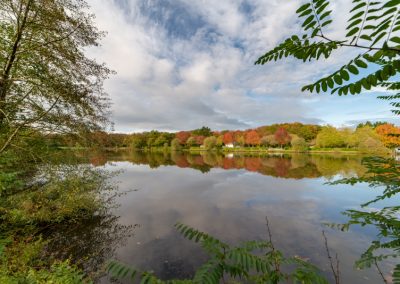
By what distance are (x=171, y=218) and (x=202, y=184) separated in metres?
9.26

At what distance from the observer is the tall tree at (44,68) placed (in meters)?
6.29

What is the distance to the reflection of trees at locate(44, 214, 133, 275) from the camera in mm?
7418

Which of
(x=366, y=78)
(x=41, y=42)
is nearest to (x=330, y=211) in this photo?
(x=366, y=78)

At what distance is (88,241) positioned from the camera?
8.67 m

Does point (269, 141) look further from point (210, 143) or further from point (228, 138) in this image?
point (228, 138)

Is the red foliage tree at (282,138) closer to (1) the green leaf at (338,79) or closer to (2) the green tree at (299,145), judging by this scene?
(2) the green tree at (299,145)

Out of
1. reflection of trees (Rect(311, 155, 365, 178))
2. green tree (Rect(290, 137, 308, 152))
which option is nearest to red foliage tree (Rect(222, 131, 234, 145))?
green tree (Rect(290, 137, 308, 152))

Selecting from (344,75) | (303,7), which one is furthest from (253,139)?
(344,75)

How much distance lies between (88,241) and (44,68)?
6985 millimetres

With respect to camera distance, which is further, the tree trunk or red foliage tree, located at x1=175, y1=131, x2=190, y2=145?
red foliage tree, located at x1=175, y1=131, x2=190, y2=145

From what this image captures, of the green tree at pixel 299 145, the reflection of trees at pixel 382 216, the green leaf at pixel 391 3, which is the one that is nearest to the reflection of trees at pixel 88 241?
the reflection of trees at pixel 382 216

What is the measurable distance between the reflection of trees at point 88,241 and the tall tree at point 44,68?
14.4ft

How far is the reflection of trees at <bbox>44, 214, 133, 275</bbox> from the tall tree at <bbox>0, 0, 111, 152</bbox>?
440cm

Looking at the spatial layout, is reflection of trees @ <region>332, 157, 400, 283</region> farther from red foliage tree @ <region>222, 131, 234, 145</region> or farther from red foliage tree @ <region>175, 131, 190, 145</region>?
red foliage tree @ <region>175, 131, 190, 145</region>
